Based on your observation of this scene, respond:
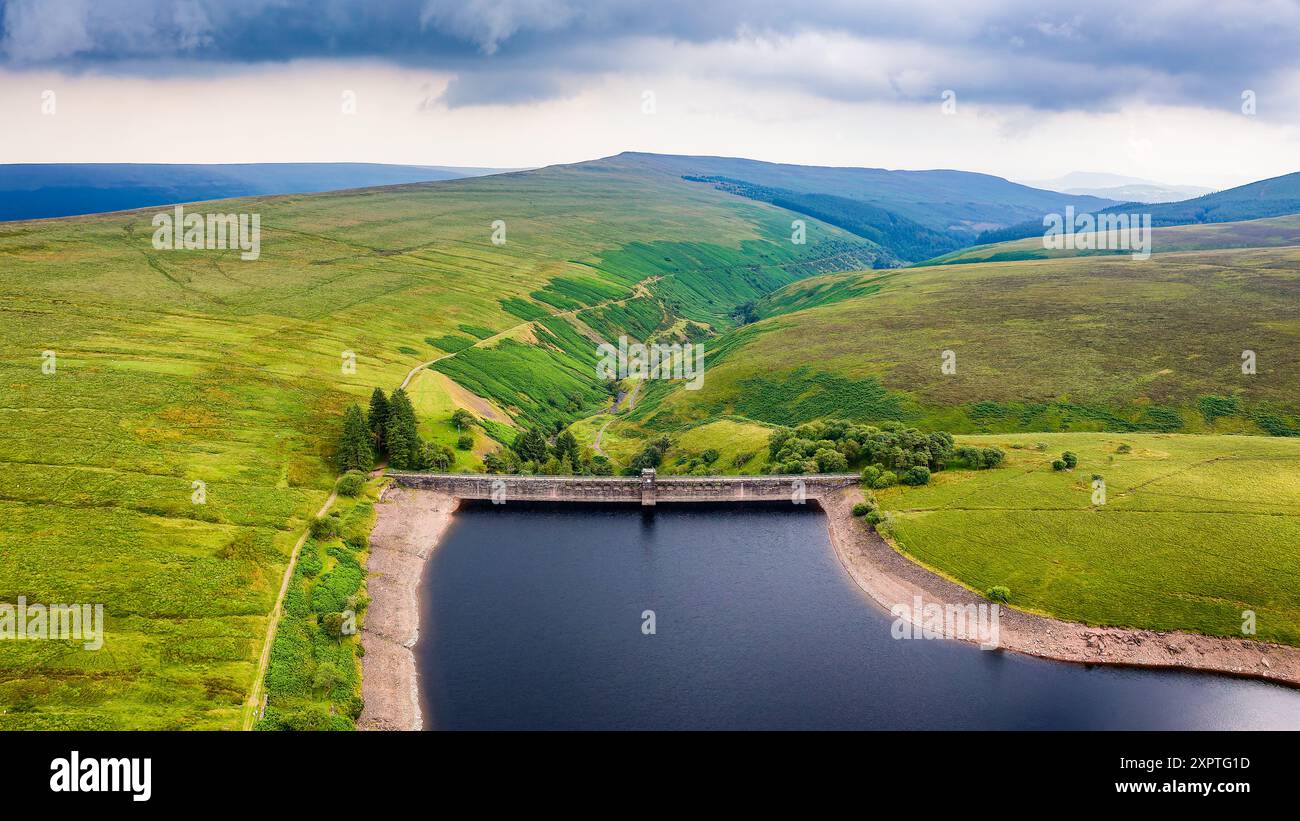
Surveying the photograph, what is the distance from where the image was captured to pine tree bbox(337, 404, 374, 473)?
119 metres

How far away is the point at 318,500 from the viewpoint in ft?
354

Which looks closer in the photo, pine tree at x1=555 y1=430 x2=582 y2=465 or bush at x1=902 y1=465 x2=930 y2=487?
bush at x1=902 y1=465 x2=930 y2=487

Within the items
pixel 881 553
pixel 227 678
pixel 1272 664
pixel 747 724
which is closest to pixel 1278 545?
pixel 1272 664

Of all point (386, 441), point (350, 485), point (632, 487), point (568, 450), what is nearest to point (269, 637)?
point (350, 485)

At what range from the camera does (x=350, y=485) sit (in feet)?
367

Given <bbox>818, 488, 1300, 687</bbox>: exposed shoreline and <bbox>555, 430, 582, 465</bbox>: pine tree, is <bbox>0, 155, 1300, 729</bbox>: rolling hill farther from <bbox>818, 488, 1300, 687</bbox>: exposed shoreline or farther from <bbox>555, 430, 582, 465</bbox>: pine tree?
<bbox>555, 430, 582, 465</bbox>: pine tree

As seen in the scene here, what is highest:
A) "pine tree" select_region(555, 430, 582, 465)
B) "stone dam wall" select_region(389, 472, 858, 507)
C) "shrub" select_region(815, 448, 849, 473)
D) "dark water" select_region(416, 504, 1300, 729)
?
"pine tree" select_region(555, 430, 582, 465)

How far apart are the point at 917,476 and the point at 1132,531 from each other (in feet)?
90.0

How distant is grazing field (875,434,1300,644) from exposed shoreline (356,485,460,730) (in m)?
60.8

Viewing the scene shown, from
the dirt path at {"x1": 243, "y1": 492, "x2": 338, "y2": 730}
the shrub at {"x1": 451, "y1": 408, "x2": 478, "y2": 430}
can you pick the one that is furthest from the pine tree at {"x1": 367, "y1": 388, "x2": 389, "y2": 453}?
the dirt path at {"x1": 243, "y1": 492, "x2": 338, "y2": 730}

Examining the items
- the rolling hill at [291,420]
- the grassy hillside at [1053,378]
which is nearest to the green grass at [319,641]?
the rolling hill at [291,420]

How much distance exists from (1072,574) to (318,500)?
94581 mm

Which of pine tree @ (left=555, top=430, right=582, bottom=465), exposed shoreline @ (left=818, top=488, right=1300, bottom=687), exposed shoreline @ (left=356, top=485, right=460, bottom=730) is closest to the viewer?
exposed shoreline @ (left=356, top=485, right=460, bottom=730)
